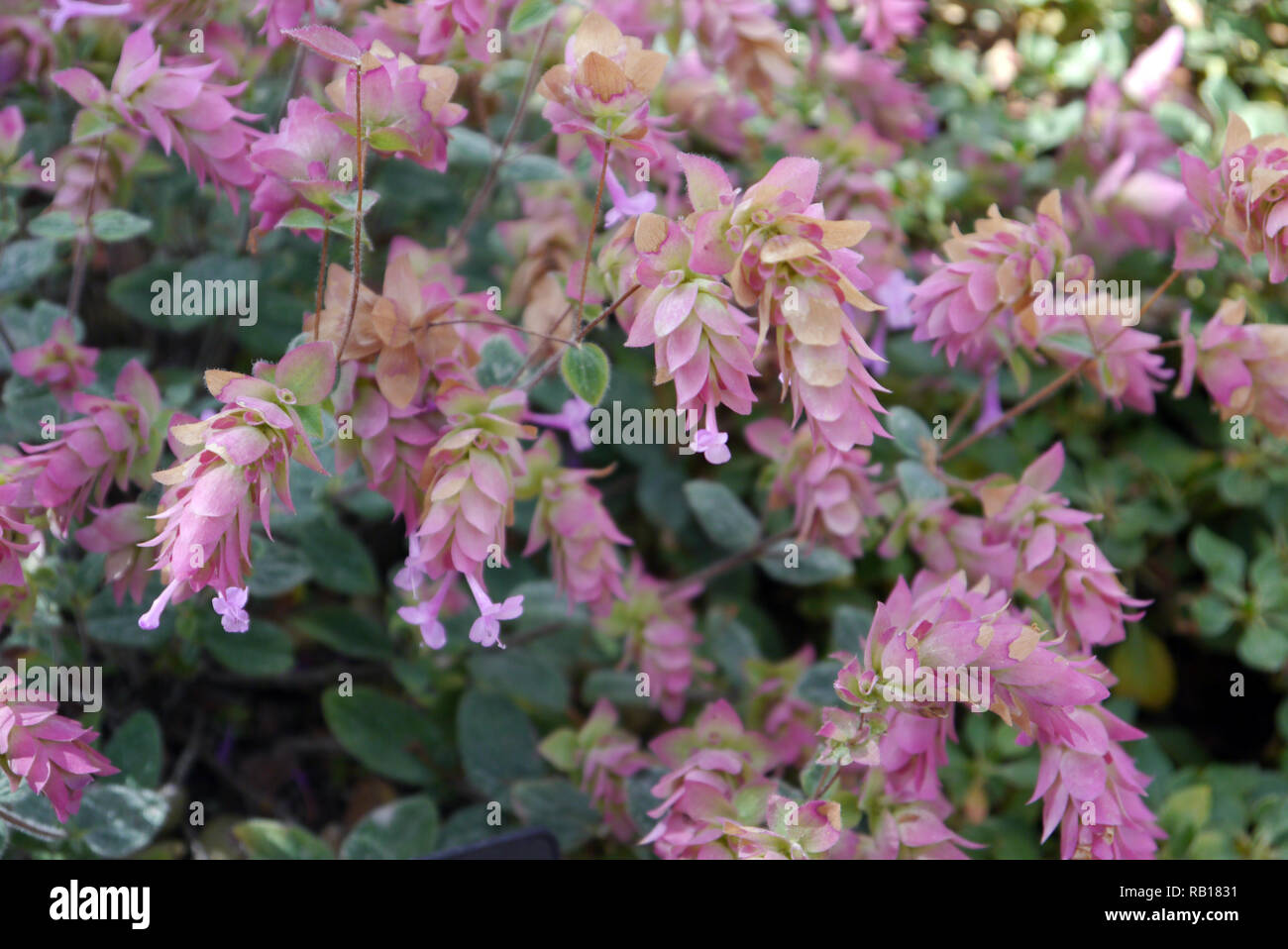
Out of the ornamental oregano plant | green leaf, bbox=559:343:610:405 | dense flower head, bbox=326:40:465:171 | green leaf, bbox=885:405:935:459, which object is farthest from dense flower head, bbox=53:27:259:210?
green leaf, bbox=885:405:935:459

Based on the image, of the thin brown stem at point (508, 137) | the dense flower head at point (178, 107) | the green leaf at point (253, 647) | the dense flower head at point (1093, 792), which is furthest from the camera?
the green leaf at point (253, 647)

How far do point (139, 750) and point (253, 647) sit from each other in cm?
18

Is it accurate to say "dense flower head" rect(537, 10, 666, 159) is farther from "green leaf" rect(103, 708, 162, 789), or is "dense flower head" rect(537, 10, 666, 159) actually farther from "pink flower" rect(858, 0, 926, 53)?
"green leaf" rect(103, 708, 162, 789)

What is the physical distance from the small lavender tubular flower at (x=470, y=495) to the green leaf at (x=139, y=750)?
48 cm

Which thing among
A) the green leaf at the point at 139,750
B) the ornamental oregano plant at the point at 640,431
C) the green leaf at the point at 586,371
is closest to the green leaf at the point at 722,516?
the ornamental oregano plant at the point at 640,431

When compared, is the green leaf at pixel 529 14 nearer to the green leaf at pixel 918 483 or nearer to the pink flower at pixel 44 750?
the green leaf at pixel 918 483

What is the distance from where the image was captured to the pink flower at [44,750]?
824 millimetres

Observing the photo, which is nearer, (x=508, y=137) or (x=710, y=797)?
(x=710, y=797)

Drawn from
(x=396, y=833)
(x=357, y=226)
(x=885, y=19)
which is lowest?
(x=396, y=833)

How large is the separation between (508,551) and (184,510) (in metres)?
0.89

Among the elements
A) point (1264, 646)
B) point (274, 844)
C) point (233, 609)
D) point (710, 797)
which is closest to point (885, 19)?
point (1264, 646)

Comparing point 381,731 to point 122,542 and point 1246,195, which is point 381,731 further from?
point 1246,195

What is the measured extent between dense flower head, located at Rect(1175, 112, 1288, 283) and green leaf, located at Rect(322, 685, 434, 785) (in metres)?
1.06

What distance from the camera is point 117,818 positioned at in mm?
1118
